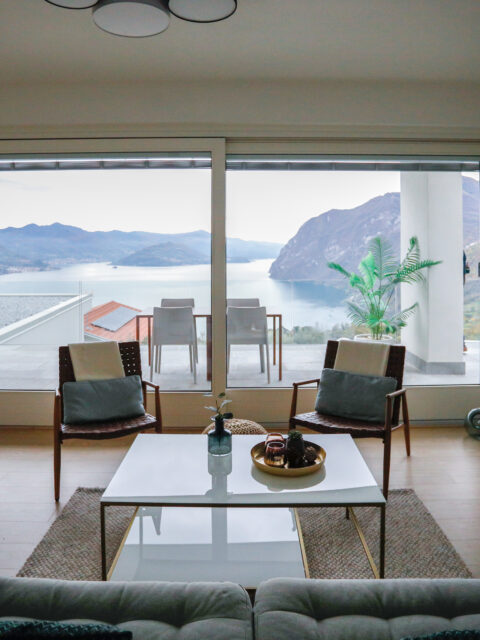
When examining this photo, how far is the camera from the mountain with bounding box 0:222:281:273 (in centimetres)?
448

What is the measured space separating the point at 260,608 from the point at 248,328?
10.6 ft

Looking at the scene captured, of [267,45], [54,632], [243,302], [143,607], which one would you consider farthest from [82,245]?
[54,632]

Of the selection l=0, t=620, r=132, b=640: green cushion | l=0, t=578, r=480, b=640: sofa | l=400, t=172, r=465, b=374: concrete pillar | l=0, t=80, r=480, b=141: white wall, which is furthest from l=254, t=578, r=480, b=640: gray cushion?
l=0, t=80, r=480, b=141: white wall

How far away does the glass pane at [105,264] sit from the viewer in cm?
446

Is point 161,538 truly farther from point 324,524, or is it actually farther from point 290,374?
point 290,374

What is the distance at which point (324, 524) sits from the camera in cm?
287

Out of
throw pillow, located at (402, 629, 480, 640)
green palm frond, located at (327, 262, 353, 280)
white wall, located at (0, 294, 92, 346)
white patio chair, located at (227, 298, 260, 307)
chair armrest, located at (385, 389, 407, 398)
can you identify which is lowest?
throw pillow, located at (402, 629, 480, 640)

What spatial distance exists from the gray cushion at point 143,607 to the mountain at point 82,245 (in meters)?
3.28

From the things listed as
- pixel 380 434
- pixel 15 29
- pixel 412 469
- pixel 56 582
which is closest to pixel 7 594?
pixel 56 582

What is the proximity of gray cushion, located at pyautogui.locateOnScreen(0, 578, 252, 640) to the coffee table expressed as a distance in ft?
2.71

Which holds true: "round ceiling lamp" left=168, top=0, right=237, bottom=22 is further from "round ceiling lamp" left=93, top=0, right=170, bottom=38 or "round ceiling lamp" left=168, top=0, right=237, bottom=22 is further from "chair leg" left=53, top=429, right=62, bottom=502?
"chair leg" left=53, top=429, right=62, bottom=502

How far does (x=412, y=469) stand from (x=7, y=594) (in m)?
2.85

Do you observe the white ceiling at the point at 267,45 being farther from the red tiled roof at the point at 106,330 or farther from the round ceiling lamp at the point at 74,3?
the red tiled roof at the point at 106,330

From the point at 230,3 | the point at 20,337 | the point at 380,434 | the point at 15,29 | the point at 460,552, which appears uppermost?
the point at 15,29
